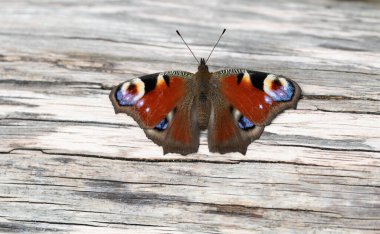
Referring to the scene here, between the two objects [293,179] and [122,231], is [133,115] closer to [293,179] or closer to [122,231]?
[122,231]

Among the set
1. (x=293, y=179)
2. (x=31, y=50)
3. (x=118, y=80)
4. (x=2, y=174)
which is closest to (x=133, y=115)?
(x=118, y=80)

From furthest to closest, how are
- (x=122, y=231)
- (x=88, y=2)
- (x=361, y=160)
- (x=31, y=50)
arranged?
1. (x=88, y=2)
2. (x=31, y=50)
3. (x=361, y=160)
4. (x=122, y=231)

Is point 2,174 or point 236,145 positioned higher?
point 236,145

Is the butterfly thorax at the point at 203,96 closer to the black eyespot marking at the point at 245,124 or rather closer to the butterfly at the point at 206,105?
the butterfly at the point at 206,105

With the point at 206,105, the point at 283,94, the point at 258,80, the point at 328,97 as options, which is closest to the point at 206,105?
the point at 206,105

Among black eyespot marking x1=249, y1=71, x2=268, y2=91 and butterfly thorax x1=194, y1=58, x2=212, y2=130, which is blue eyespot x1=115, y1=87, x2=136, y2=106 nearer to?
butterfly thorax x1=194, y1=58, x2=212, y2=130

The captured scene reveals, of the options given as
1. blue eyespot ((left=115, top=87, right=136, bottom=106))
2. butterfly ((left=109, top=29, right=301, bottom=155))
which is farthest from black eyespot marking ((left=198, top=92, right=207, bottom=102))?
blue eyespot ((left=115, top=87, right=136, bottom=106))

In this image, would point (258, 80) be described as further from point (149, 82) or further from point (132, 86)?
point (132, 86)
